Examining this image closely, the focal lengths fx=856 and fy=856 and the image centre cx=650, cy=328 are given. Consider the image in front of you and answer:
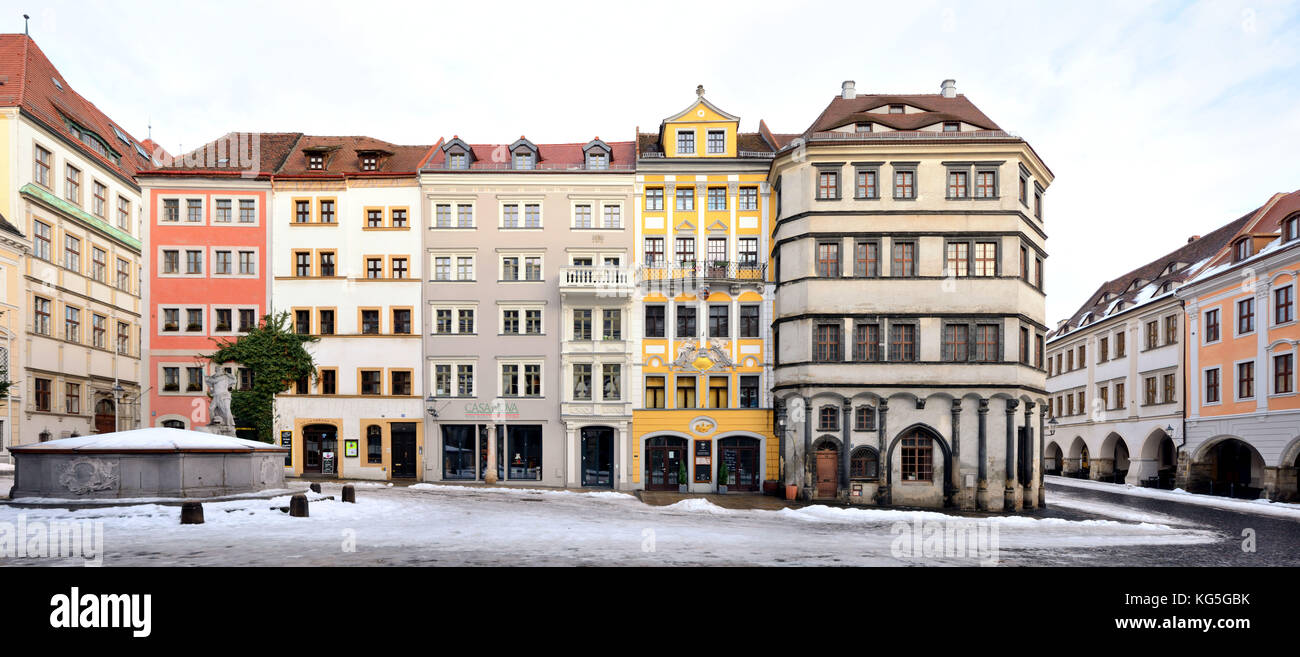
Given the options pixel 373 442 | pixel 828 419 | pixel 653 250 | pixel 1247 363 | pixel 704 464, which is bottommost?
pixel 704 464

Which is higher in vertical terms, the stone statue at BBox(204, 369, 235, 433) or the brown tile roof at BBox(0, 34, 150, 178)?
the brown tile roof at BBox(0, 34, 150, 178)

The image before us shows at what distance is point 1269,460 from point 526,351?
116 feet

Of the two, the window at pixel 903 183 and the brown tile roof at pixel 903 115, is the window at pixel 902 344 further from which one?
the brown tile roof at pixel 903 115

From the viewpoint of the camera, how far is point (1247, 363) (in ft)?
138

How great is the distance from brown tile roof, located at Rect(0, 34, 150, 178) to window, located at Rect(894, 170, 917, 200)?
142 ft

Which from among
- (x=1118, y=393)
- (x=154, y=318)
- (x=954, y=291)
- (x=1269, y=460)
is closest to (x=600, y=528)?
(x=954, y=291)

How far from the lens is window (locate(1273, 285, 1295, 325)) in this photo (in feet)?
127

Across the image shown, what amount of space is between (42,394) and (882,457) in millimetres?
43145

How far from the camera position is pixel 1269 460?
39625 mm

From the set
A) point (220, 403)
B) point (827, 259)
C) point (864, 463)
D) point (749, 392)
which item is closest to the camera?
point (220, 403)

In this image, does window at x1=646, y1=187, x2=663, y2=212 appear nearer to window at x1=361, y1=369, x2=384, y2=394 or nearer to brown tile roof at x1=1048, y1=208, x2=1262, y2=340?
window at x1=361, y1=369, x2=384, y2=394

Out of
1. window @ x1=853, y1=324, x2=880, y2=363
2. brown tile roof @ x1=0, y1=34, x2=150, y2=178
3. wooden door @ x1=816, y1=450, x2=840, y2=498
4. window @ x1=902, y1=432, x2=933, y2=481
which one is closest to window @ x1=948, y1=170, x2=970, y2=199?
window @ x1=853, y1=324, x2=880, y2=363

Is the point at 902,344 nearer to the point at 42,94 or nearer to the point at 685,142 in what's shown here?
the point at 685,142

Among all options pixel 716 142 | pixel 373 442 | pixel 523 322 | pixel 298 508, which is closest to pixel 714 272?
pixel 716 142
